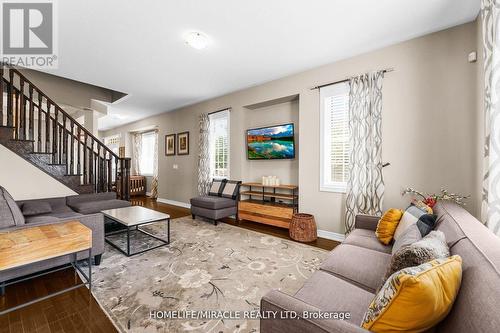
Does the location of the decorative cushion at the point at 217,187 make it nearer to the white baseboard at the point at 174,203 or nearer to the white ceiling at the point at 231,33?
the white baseboard at the point at 174,203

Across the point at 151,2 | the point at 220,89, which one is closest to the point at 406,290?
the point at 151,2

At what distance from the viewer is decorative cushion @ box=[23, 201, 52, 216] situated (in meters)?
3.20

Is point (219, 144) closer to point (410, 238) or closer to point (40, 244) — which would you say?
point (40, 244)

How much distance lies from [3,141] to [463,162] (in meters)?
6.19

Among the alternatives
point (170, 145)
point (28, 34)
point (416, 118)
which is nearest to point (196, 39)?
point (28, 34)

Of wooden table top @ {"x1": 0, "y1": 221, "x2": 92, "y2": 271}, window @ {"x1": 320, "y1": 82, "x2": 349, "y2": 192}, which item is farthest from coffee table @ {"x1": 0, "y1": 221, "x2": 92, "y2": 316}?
window @ {"x1": 320, "y1": 82, "x2": 349, "y2": 192}

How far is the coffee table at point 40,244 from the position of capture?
4.92 ft

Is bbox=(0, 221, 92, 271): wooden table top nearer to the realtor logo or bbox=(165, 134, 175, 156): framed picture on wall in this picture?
the realtor logo

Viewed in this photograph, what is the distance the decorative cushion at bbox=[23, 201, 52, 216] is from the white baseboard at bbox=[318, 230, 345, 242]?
4.31 m

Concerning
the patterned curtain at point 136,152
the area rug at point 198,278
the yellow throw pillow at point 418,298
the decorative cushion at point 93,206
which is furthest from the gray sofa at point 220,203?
the patterned curtain at point 136,152

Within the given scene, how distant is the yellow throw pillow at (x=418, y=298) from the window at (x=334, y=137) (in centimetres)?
260

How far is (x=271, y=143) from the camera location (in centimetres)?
427

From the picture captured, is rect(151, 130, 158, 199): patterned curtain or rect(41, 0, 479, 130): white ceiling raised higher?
rect(41, 0, 479, 130): white ceiling

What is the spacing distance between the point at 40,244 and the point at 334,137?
142 inches
